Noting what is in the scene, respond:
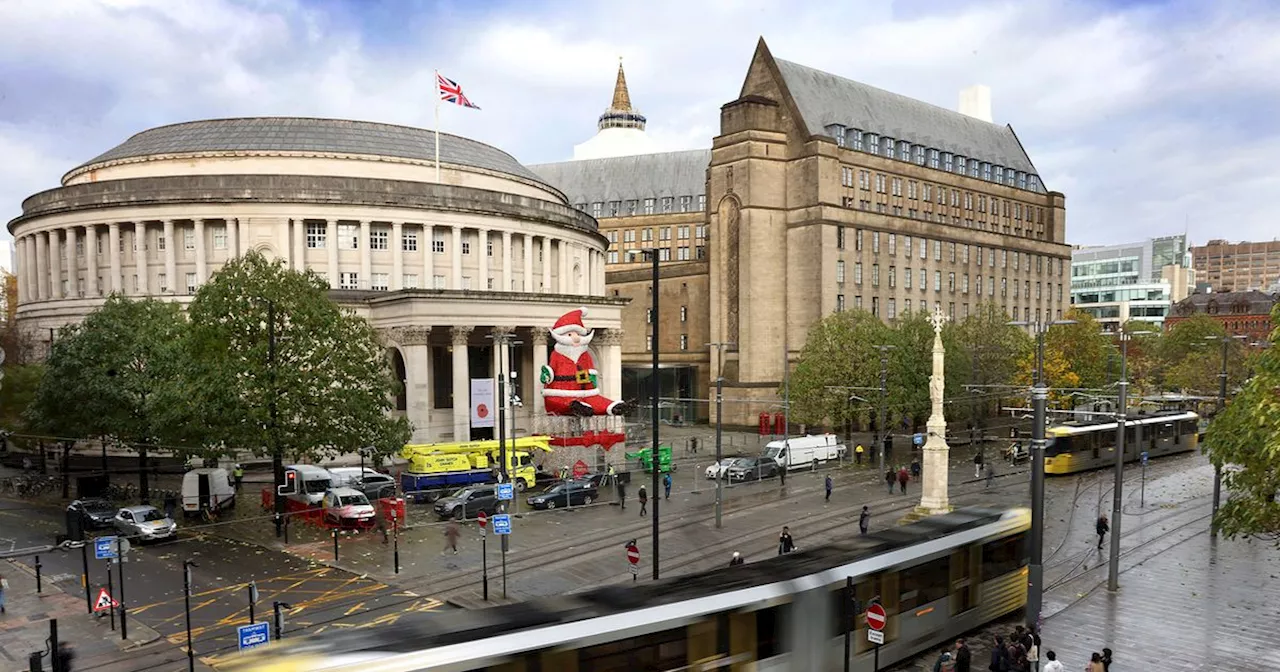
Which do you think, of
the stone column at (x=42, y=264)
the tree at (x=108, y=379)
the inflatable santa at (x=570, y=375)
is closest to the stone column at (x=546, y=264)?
the inflatable santa at (x=570, y=375)

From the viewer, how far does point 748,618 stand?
15.5 m

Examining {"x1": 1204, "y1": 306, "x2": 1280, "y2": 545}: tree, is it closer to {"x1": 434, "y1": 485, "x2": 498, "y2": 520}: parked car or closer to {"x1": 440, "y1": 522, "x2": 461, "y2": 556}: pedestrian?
{"x1": 440, "y1": 522, "x2": 461, "y2": 556}: pedestrian

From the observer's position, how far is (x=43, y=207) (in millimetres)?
66250

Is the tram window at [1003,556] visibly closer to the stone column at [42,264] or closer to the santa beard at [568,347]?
the santa beard at [568,347]

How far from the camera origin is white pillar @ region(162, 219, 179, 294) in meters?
62.1

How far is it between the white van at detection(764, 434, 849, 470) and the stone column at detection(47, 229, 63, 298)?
5870cm

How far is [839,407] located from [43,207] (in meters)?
65.6

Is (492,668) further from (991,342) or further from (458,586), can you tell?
(991,342)

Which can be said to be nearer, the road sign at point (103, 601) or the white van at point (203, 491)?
the road sign at point (103, 601)

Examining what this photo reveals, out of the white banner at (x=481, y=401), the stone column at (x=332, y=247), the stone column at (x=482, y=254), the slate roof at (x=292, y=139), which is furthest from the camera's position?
the stone column at (x=482, y=254)

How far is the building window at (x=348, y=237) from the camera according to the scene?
211 ft

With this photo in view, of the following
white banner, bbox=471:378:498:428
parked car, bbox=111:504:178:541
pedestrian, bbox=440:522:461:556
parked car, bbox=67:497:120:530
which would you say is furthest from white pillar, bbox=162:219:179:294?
pedestrian, bbox=440:522:461:556

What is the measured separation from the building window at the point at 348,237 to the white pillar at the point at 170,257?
1230cm

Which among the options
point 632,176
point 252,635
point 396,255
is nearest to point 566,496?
point 252,635
